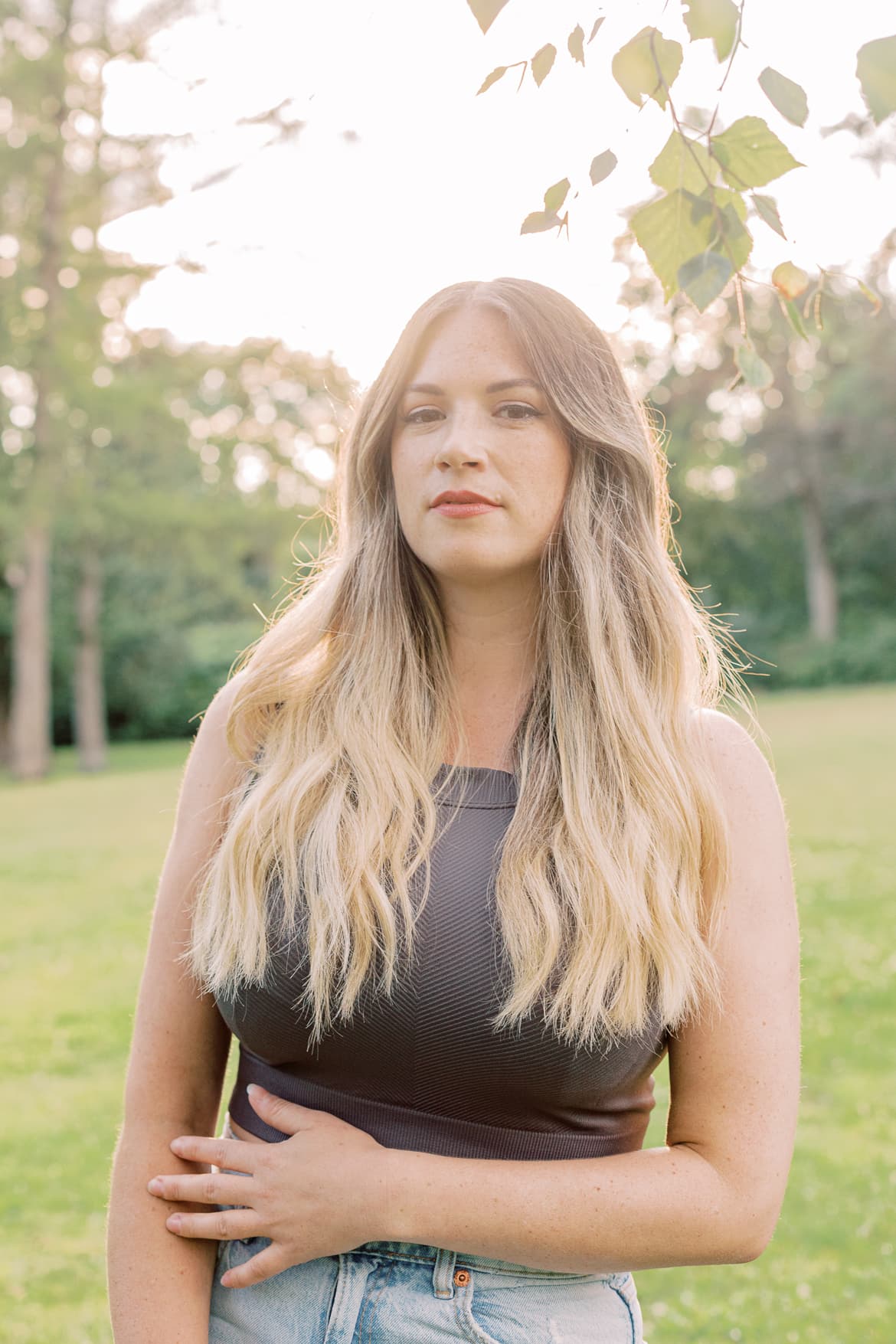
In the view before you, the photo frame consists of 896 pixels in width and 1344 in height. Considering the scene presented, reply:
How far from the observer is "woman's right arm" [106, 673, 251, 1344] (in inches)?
68.0

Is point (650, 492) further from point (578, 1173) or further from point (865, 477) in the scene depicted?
point (865, 477)

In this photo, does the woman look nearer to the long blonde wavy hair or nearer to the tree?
the long blonde wavy hair

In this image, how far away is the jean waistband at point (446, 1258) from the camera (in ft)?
5.41

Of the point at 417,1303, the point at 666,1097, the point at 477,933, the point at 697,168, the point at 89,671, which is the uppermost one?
the point at 697,168

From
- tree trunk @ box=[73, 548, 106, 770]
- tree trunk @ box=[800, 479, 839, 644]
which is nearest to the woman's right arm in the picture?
tree trunk @ box=[73, 548, 106, 770]

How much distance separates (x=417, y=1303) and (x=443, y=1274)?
48 mm

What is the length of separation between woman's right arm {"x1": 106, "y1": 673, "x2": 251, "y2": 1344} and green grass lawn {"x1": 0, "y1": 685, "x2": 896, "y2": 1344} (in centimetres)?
187

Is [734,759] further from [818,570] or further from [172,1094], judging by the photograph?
[818,570]

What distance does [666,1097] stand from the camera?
5.80 metres

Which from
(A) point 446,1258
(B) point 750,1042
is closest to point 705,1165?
(B) point 750,1042

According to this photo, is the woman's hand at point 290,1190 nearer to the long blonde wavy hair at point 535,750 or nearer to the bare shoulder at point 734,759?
the long blonde wavy hair at point 535,750

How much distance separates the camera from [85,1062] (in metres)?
6.47

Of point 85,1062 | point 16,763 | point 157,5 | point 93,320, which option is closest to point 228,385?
point 93,320

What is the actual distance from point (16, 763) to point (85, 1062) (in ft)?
58.0
